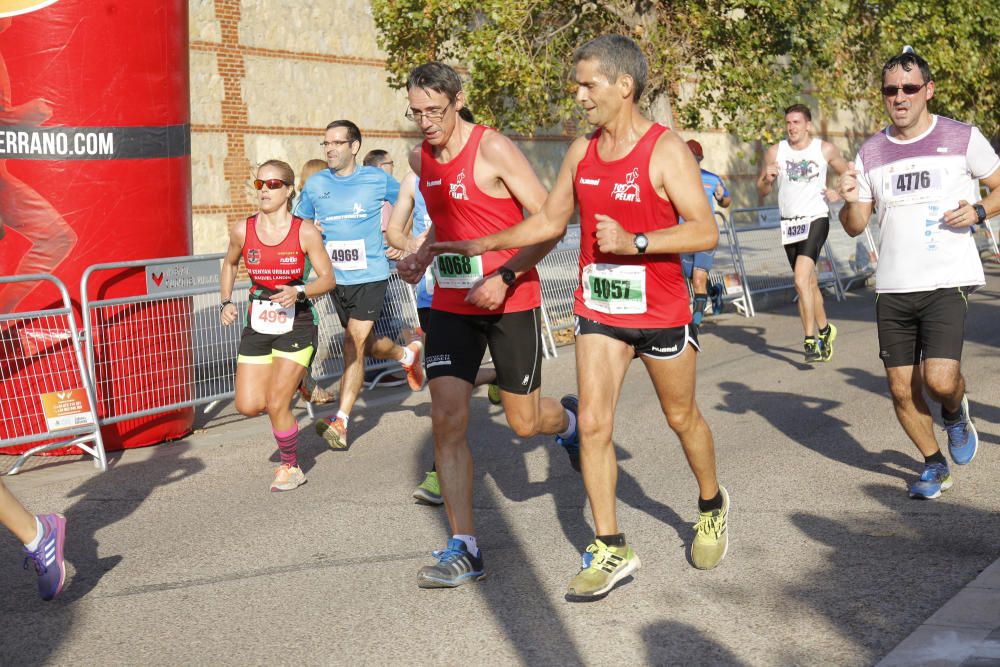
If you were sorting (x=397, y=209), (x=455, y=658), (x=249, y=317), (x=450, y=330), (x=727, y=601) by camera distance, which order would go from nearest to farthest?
(x=455, y=658)
(x=727, y=601)
(x=450, y=330)
(x=249, y=317)
(x=397, y=209)

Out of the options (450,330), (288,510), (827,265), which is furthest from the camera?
(827,265)

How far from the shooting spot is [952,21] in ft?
66.3

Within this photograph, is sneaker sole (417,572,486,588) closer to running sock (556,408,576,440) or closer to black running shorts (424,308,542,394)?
black running shorts (424,308,542,394)

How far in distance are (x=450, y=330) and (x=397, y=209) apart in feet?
8.20

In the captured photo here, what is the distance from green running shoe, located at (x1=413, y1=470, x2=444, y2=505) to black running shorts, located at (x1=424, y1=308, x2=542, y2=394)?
1197 mm

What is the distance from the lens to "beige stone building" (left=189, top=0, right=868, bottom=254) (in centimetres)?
1916

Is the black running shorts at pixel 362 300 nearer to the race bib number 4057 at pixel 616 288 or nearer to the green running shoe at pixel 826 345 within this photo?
the green running shoe at pixel 826 345

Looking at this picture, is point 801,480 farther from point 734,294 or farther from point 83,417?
point 734,294

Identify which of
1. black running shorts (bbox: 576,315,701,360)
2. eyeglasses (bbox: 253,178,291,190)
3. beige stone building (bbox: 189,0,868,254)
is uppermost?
beige stone building (bbox: 189,0,868,254)

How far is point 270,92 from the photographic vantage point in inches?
789

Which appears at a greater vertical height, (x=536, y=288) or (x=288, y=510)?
(x=536, y=288)

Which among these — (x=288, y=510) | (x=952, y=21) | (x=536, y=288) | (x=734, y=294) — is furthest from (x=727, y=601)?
(x=952, y=21)

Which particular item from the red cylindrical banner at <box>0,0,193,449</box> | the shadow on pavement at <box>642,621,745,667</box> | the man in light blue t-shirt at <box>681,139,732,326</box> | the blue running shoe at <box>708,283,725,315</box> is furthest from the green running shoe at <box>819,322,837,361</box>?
the shadow on pavement at <box>642,621,745,667</box>

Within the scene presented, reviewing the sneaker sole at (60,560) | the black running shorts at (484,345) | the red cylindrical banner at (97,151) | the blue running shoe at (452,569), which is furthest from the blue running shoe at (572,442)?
the red cylindrical banner at (97,151)
